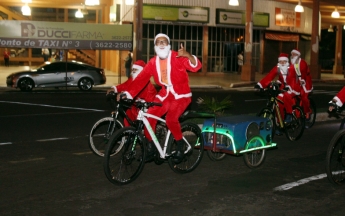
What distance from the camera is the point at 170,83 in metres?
8.21

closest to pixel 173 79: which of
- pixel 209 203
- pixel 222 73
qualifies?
pixel 209 203

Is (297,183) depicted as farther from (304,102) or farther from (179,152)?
(304,102)

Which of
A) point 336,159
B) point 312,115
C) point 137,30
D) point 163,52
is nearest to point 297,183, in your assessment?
point 336,159

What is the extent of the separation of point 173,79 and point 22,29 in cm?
2006

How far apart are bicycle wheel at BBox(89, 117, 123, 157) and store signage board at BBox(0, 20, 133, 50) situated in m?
17.8

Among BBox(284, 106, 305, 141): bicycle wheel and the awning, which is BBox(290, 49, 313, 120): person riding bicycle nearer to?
BBox(284, 106, 305, 141): bicycle wheel

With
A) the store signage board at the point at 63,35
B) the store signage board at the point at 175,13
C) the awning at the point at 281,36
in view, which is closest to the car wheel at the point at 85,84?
the store signage board at the point at 63,35

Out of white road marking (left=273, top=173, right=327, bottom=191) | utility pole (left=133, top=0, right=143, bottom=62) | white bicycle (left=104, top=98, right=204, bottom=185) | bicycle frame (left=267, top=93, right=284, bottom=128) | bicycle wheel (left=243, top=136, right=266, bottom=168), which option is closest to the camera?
white bicycle (left=104, top=98, right=204, bottom=185)

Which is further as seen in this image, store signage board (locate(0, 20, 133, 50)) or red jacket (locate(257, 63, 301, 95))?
store signage board (locate(0, 20, 133, 50))

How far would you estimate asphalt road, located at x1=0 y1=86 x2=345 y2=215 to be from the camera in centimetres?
679

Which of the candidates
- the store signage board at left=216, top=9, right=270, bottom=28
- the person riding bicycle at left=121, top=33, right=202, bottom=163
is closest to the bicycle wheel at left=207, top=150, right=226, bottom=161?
the person riding bicycle at left=121, top=33, right=202, bottom=163

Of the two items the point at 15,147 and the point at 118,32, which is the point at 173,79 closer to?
the point at 15,147

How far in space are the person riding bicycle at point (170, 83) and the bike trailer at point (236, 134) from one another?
0.77m

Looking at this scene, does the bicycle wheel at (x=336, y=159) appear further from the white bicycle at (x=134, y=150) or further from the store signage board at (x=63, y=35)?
the store signage board at (x=63, y=35)
